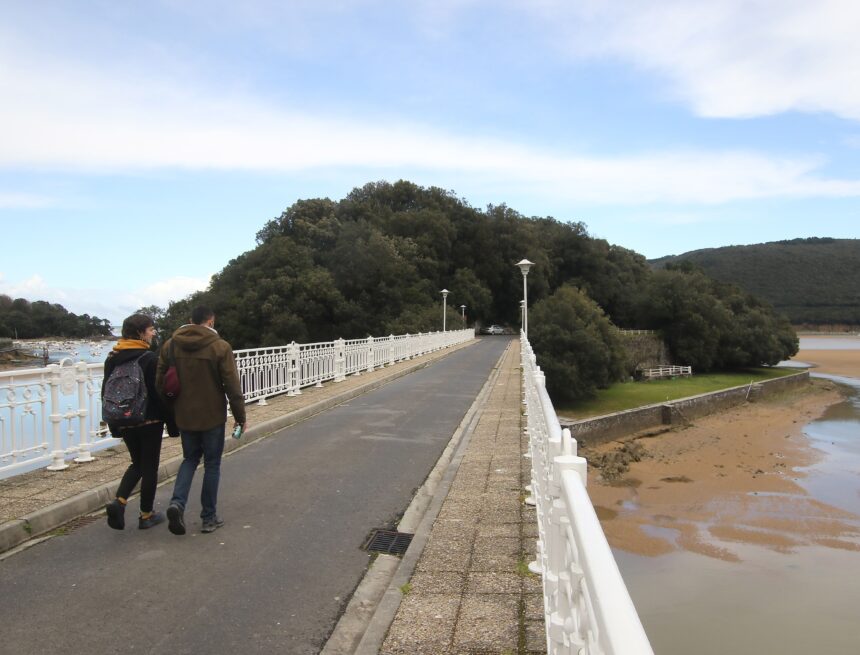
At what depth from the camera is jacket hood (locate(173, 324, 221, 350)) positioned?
15.5ft

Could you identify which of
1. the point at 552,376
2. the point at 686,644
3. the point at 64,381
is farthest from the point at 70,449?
the point at 552,376

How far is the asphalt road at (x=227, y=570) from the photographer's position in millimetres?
3174

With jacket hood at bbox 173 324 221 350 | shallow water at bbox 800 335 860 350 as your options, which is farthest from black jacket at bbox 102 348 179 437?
shallow water at bbox 800 335 860 350

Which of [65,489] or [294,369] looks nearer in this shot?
[65,489]

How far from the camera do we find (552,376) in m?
35.8

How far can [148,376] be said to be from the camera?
15.6ft

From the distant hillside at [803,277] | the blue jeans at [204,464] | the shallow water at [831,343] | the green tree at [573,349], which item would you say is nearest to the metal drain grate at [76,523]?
the blue jeans at [204,464]

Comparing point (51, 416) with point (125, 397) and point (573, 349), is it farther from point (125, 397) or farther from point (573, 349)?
point (573, 349)

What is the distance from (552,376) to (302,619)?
110 ft

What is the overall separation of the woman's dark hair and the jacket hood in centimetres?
31

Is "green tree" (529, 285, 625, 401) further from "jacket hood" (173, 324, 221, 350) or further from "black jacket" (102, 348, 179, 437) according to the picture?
"black jacket" (102, 348, 179, 437)

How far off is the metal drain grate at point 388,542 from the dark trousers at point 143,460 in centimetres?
180

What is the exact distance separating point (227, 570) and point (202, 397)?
1.37 m

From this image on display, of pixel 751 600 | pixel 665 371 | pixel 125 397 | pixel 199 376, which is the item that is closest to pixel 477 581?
pixel 199 376
